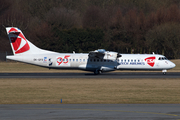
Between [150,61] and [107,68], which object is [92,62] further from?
[150,61]

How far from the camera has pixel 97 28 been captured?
76.8m

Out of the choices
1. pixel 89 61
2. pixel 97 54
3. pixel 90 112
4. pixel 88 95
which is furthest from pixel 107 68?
pixel 90 112

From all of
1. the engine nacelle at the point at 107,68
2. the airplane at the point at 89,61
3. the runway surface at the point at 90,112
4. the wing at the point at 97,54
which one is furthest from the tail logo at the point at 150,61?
the runway surface at the point at 90,112

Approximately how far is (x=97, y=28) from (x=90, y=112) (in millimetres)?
63092

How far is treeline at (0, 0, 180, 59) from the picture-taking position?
231 feet

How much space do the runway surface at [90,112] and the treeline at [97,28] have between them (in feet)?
165

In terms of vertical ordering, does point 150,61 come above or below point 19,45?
below

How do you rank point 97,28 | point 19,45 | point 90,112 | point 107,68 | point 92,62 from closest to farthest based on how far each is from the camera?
1. point 90,112
2. point 107,68
3. point 92,62
4. point 19,45
5. point 97,28

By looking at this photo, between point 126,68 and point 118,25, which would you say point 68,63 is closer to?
point 126,68

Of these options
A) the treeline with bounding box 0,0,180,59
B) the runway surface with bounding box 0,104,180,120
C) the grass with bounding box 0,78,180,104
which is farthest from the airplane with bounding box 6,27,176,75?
the treeline with bounding box 0,0,180,59

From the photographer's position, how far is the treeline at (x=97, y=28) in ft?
231

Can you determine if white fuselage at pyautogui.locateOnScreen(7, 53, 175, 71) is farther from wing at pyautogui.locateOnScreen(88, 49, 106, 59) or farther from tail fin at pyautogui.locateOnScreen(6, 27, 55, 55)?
tail fin at pyautogui.locateOnScreen(6, 27, 55, 55)

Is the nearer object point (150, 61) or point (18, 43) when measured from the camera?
point (150, 61)

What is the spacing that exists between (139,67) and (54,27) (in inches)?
1530
